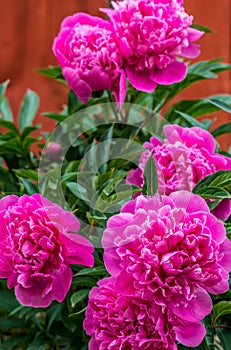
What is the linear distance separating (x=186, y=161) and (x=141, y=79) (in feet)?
0.44

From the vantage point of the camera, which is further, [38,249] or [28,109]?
[28,109]

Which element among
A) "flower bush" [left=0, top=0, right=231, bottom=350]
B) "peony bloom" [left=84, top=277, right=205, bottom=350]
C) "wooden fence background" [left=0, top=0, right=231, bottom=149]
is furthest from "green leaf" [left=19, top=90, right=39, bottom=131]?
"wooden fence background" [left=0, top=0, right=231, bottom=149]

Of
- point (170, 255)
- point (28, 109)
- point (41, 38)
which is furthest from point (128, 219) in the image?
point (41, 38)

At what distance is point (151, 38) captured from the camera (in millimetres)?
765

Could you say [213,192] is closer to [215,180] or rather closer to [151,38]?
[215,180]

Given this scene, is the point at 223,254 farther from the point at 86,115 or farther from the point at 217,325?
the point at 86,115

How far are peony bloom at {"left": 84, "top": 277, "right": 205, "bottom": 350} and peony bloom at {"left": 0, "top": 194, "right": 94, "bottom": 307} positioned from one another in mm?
36

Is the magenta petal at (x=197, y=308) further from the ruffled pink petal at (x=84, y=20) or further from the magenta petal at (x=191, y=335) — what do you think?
the ruffled pink petal at (x=84, y=20)

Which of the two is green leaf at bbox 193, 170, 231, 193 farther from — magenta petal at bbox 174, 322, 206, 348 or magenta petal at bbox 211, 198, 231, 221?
magenta petal at bbox 174, 322, 206, 348

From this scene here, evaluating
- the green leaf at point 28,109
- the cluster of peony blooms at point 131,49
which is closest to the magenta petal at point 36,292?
the cluster of peony blooms at point 131,49

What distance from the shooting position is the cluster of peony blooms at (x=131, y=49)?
0.77m

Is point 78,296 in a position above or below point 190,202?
below

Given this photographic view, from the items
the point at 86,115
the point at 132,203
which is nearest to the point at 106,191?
the point at 132,203

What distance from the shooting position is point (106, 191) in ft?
2.36
